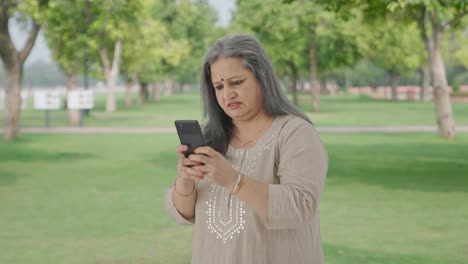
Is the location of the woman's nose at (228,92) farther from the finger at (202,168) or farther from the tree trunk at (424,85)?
the tree trunk at (424,85)

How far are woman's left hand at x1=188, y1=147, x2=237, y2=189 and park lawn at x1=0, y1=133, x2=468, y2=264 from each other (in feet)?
16.7

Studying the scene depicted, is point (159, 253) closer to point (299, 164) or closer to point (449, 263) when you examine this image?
point (449, 263)

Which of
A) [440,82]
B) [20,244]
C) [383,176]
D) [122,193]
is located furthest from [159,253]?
[440,82]

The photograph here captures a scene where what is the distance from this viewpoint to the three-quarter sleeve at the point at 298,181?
9.62 feet

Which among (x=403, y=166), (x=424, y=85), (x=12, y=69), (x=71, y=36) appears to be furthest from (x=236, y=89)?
(x=424, y=85)

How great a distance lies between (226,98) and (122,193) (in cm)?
972

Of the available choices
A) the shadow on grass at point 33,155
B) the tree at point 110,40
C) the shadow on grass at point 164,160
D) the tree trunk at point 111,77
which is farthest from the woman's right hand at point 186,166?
the tree trunk at point 111,77

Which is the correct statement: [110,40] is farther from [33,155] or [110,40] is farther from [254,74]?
[254,74]

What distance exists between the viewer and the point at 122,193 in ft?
41.6

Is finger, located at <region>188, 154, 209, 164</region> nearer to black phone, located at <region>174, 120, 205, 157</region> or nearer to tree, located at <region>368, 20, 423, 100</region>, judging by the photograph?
black phone, located at <region>174, 120, 205, 157</region>

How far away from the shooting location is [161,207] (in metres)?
11.3

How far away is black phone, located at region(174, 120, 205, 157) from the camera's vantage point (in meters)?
2.94

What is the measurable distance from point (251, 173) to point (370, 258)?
5.06 m

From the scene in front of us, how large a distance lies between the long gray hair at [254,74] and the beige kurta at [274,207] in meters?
0.07
